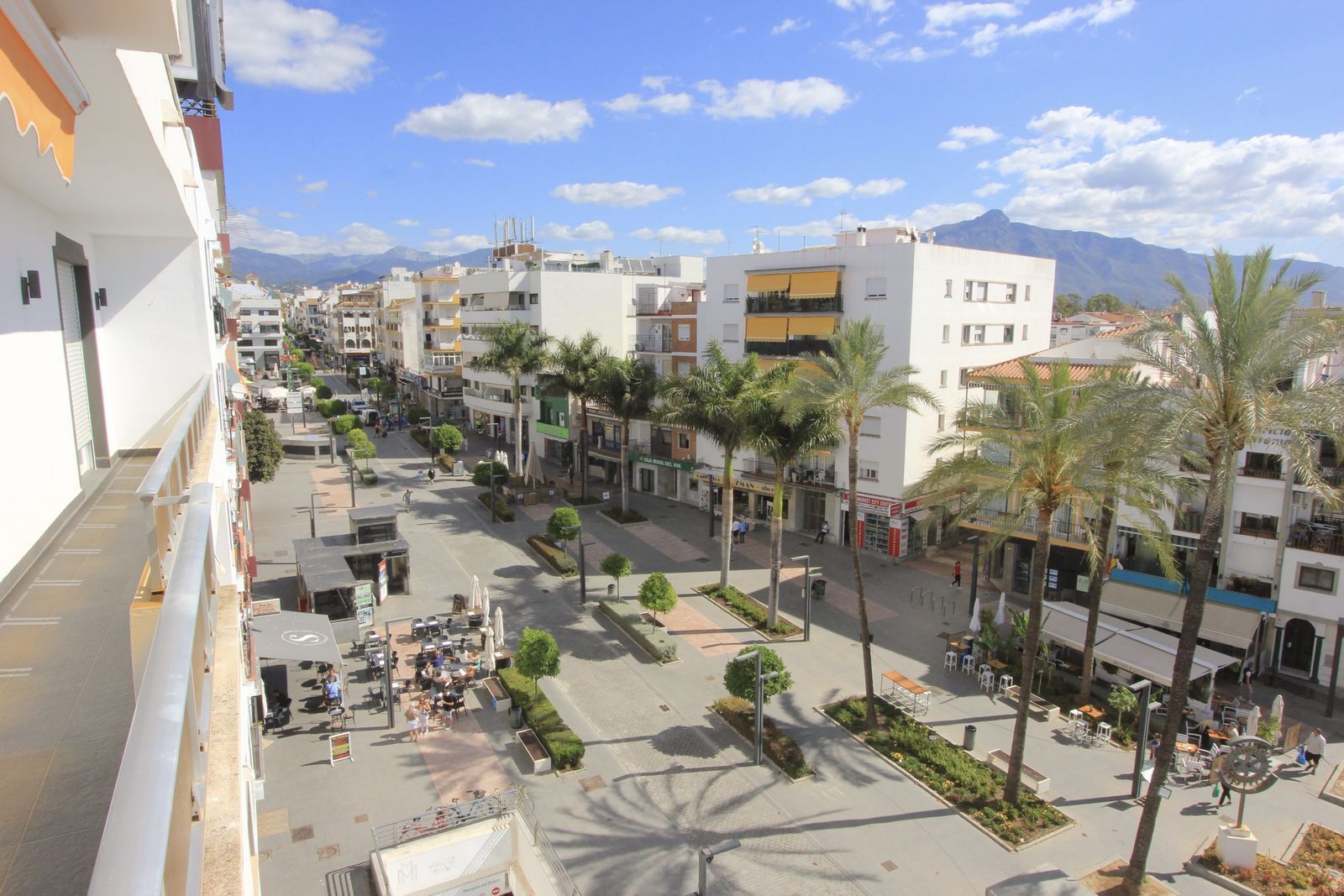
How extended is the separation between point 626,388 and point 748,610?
46.8 feet

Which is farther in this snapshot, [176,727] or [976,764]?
[976,764]

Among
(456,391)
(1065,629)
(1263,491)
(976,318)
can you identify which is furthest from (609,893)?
(456,391)

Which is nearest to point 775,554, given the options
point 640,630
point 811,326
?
point 640,630

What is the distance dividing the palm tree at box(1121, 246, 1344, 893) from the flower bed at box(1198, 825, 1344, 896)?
3.41 meters

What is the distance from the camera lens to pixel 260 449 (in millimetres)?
37094

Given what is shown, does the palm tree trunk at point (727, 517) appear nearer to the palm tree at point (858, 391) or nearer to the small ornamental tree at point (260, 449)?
the palm tree at point (858, 391)

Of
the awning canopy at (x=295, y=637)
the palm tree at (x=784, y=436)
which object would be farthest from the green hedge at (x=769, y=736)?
the awning canopy at (x=295, y=637)

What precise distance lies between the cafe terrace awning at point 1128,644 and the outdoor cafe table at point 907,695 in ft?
15.3

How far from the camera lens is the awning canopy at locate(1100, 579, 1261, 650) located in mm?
20906

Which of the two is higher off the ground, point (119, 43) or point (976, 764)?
point (119, 43)

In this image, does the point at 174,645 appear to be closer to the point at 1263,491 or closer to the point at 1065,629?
the point at 1065,629

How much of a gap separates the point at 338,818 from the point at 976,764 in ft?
44.6

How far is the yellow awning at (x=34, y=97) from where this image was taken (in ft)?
7.88

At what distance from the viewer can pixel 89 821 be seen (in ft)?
7.26
